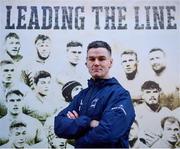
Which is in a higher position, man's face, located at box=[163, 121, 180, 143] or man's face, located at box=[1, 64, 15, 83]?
man's face, located at box=[1, 64, 15, 83]

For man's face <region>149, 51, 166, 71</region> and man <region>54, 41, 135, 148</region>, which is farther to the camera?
man's face <region>149, 51, 166, 71</region>

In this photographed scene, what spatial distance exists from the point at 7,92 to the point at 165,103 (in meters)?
0.54

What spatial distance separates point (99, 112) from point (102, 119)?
0.03 meters

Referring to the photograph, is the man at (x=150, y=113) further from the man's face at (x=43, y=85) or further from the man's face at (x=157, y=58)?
the man's face at (x=43, y=85)

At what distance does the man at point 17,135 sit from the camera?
102 centimetres

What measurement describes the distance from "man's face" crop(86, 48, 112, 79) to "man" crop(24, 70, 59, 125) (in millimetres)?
176

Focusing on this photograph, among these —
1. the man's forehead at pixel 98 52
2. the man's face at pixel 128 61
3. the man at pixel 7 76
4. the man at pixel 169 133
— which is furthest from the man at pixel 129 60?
the man at pixel 7 76

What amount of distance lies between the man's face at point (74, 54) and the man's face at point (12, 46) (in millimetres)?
180

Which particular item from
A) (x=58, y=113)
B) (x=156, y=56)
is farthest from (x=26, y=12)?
(x=156, y=56)

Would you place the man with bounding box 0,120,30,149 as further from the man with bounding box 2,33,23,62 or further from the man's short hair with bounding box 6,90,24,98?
the man with bounding box 2,33,23,62

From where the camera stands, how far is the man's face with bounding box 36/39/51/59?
106 cm

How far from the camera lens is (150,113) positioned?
103cm

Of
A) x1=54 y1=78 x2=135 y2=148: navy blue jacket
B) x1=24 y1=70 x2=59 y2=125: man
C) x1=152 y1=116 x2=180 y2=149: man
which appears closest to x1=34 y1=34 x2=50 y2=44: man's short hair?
x1=24 y1=70 x2=59 y2=125: man

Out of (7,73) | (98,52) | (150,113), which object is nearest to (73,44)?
(98,52)
